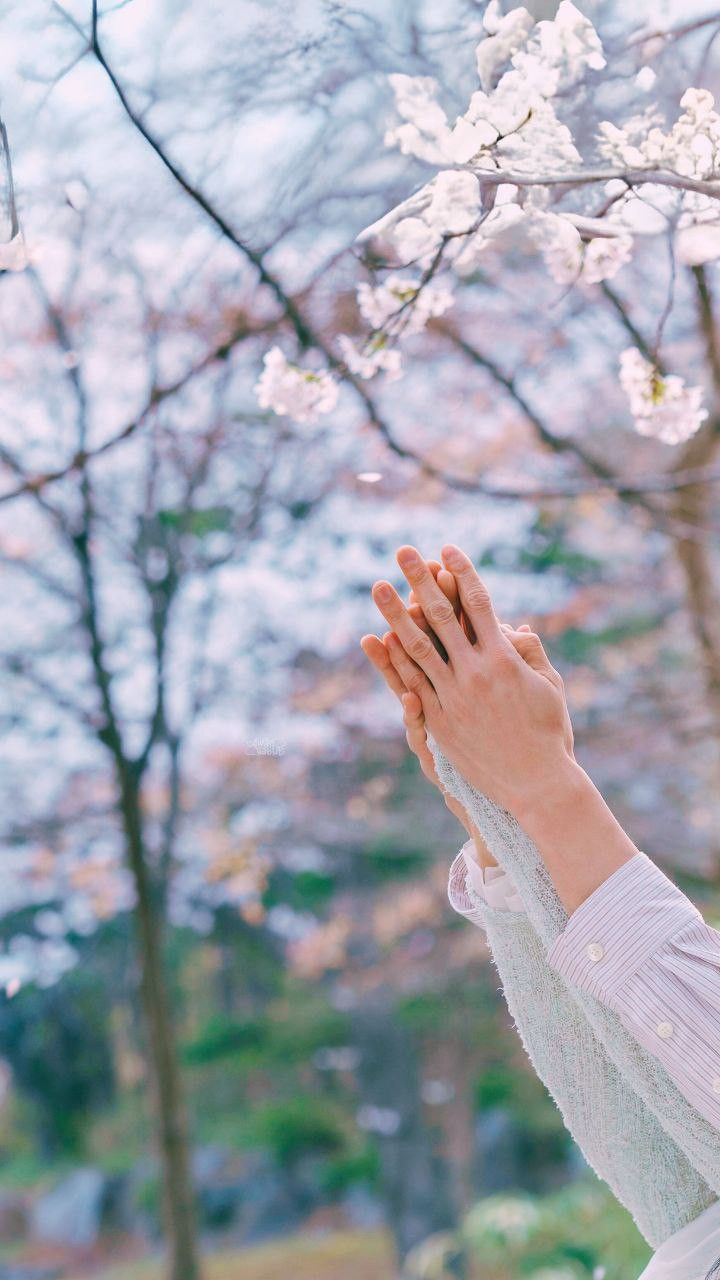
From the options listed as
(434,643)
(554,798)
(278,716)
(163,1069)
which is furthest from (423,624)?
(278,716)

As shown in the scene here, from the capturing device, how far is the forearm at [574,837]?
59cm

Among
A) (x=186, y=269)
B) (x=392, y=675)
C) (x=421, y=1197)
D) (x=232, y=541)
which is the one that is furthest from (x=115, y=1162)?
(x=392, y=675)

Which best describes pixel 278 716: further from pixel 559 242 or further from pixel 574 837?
pixel 574 837

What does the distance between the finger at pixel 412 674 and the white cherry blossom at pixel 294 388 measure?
0.51m

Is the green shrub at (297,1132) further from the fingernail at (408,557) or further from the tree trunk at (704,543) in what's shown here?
the fingernail at (408,557)

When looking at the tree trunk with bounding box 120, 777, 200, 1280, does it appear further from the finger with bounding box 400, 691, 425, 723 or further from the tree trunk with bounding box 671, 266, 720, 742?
the finger with bounding box 400, 691, 425, 723

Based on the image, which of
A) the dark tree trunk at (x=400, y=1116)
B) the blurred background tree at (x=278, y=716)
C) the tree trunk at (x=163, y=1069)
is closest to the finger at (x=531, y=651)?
the blurred background tree at (x=278, y=716)

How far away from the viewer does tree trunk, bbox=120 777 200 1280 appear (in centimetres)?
228

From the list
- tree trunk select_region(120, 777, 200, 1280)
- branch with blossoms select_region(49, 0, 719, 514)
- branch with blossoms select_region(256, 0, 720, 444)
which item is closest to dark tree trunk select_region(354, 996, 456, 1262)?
tree trunk select_region(120, 777, 200, 1280)

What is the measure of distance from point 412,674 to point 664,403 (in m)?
0.58

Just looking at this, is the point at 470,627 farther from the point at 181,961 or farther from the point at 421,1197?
the point at 421,1197

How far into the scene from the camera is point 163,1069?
227 cm

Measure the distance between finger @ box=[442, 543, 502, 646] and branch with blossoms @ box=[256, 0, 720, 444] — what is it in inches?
12.8

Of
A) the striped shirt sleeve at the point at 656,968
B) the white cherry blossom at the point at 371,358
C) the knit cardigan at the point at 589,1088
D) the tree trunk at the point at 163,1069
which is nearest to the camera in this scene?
the striped shirt sleeve at the point at 656,968
